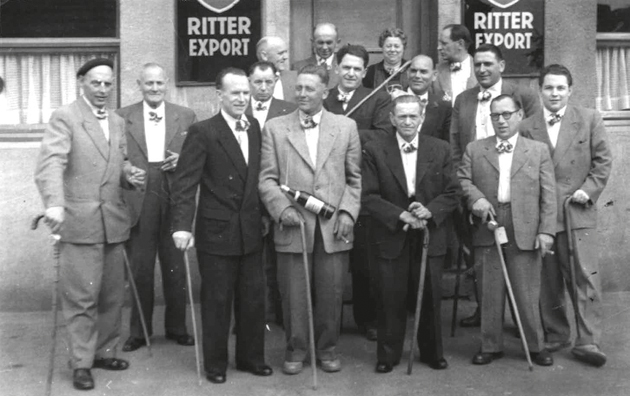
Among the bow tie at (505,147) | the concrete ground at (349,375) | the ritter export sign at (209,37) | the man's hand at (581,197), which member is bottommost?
the concrete ground at (349,375)

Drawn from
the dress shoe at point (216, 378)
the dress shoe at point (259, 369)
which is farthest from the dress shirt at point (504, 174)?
the dress shoe at point (216, 378)

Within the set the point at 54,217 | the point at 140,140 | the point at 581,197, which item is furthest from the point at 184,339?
the point at 581,197

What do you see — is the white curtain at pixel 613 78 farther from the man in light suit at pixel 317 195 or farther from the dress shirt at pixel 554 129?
the man in light suit at pixel 317 195

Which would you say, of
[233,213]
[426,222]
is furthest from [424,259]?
[233,213]

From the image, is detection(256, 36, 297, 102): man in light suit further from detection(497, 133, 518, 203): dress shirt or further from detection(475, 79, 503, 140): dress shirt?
detection(497, 133, 518, 203): dress shirt

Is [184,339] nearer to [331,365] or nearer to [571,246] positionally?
[331,365]

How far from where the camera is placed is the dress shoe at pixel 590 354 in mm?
6910

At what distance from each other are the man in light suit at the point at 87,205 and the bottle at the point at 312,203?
1.04m

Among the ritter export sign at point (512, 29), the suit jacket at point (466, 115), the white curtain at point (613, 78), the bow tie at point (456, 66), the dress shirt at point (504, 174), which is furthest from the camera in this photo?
the white curtain at point (613, 78)

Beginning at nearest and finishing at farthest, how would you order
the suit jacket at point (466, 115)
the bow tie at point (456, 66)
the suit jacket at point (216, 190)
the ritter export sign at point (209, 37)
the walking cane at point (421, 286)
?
1. the suit jacket at point (216, 190)
2. the walking cane at point (421, 286)
3. the suit jacket at point (466, 115)
4. the bow tie at point (456, 66)
5. the ritter export sign at point (209, 37)

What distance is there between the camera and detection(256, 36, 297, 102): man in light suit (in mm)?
7895

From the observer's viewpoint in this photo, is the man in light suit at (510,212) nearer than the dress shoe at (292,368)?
No

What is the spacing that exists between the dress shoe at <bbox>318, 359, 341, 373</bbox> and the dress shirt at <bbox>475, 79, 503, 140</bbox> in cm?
202

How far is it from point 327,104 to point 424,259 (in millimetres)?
1483
